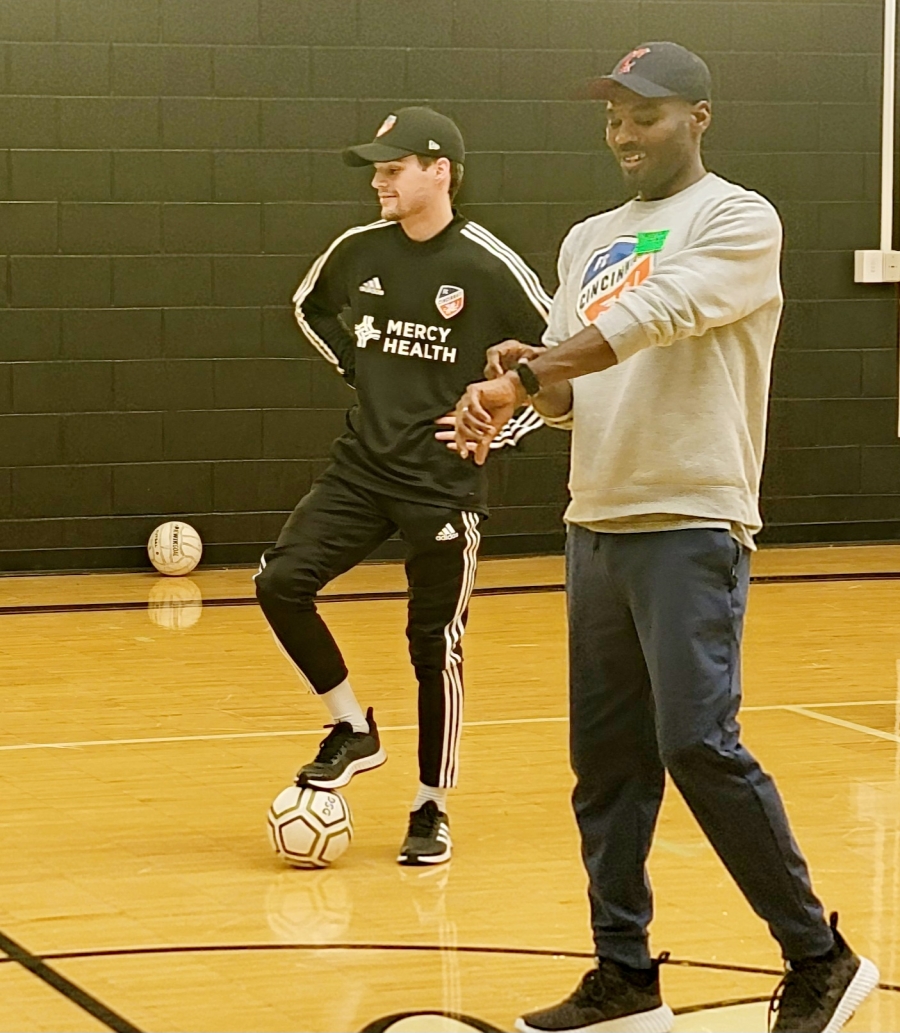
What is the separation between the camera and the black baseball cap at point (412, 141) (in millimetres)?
4719

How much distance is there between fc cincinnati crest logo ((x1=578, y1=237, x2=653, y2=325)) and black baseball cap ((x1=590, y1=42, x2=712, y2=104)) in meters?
0.26

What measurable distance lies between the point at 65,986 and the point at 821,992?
4.72 feet

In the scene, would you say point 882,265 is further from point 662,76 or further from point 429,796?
point 662,76

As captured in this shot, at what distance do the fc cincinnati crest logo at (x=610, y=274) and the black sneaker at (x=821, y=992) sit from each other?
3.66ft

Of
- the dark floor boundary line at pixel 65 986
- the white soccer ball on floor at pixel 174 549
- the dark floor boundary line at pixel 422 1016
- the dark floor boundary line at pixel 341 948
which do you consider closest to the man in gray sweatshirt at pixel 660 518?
the dark floor boundary line at pixel 422 1016

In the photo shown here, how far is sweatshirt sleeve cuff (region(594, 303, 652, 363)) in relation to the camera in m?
3.02

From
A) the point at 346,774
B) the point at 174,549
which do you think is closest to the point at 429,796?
the point at 346,774

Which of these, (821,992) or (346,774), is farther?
(346,774)

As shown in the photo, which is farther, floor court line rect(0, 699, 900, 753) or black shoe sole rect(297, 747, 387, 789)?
floor court line rect(0, 699, 900, 753)

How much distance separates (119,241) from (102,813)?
17.8 ft

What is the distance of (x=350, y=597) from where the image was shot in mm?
9242

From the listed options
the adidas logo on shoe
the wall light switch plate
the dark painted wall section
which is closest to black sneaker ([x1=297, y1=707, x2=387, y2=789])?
the adidas logo on shoe

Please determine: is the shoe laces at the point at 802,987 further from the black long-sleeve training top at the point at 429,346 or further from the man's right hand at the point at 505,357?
the black long-sleeve training top at the point at 429,346

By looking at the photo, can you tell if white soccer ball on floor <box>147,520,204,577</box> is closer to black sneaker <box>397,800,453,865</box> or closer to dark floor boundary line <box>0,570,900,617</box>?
dark floor boundary line <box>0,570,900,617</box>
